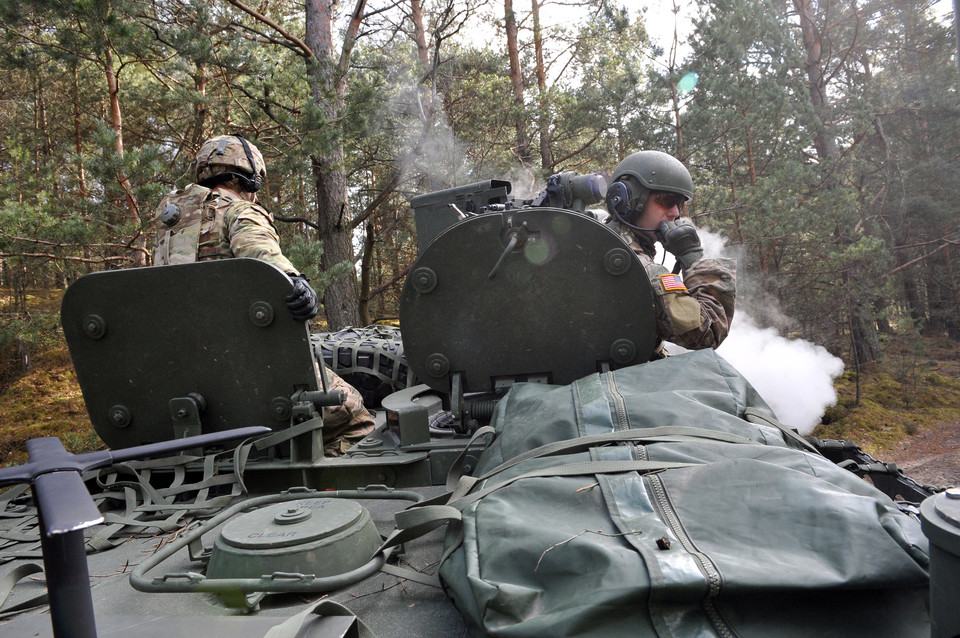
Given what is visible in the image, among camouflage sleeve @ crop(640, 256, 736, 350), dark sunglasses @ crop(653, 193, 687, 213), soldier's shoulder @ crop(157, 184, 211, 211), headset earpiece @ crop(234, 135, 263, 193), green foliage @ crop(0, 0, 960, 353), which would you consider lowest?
camouflage sleeve @ crop(640, 256, 736, 350)

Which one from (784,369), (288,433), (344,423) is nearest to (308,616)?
(288,433)

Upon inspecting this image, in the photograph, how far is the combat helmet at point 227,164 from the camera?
404cm

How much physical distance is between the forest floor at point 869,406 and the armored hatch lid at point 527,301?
19.5 ft

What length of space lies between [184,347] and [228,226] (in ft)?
4.25

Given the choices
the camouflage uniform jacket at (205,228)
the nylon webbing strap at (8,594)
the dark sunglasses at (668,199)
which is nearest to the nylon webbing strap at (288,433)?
the nylon webbing strap at (8,594)

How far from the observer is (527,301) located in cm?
281

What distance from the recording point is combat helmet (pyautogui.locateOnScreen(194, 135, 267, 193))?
404cm

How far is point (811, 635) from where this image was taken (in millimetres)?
1104

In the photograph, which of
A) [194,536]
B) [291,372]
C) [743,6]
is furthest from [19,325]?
[743,6]

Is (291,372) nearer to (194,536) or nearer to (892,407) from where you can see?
(194,536)

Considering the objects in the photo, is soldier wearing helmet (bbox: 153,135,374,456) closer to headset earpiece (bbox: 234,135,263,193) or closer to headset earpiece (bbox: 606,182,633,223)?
headset earpiece (bbox: 234,135,263,193)

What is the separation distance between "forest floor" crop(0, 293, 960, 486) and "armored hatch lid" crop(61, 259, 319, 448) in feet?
19.6

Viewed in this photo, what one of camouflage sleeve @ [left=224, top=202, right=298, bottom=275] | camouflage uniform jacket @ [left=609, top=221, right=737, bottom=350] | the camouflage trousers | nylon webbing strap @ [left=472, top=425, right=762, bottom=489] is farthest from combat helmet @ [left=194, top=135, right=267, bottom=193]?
nylon webbing strap @ [left=472, top=425, right=762, bottom=489]

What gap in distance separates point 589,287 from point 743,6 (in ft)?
33.8
